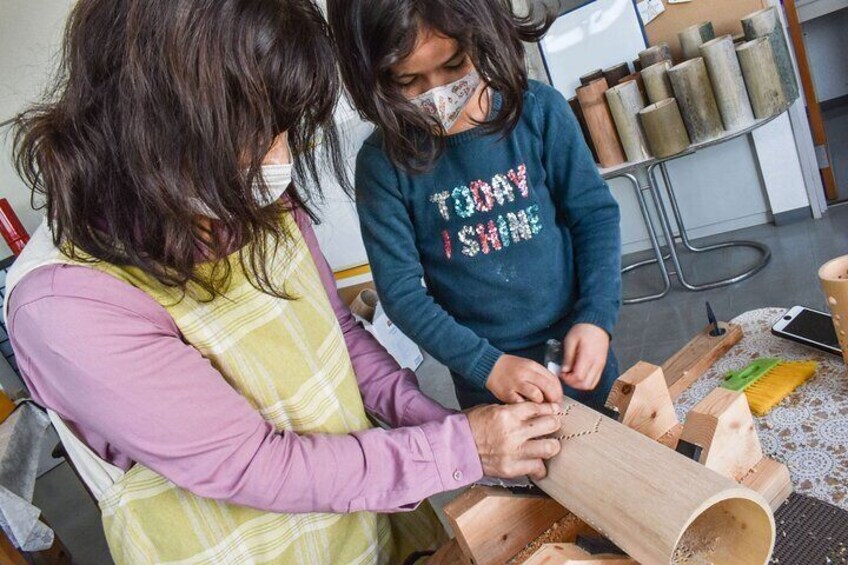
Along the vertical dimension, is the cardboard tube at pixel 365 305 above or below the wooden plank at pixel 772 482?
below

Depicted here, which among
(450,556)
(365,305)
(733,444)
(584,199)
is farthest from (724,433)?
(365,305)

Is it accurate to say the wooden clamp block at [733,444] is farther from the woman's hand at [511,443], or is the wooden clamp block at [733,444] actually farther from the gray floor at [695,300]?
the gray floor at [695,300]

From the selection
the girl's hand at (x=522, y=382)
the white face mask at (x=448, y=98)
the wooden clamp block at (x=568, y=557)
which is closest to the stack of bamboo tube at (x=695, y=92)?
the white face mask at (x=448, y=98)

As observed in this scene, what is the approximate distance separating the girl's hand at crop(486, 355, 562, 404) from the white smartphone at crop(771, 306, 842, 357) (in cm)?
42

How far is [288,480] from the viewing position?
688mm

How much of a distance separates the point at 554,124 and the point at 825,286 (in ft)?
→ 1.57

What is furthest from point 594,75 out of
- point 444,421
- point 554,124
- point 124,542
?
point 124,542

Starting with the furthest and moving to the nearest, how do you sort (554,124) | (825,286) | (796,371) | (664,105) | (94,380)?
(664,105) < (554,124) < (796,371) < (825,286) < (94,380)

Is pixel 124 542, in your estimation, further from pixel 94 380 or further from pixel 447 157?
pixel 447 157

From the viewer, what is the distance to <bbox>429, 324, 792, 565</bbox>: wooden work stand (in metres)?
0.71

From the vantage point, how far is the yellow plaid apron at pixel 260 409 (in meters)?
0.71

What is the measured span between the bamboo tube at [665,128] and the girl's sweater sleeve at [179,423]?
2.14 metres

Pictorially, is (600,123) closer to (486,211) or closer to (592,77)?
(592,77)

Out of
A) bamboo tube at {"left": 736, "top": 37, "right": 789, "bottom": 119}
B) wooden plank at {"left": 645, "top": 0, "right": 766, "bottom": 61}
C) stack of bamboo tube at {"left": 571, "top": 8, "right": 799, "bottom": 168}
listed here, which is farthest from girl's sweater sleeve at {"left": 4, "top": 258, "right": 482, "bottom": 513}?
wooden plank at {"left": 645, "top": 0, "right": 766, "bottom": 61}
